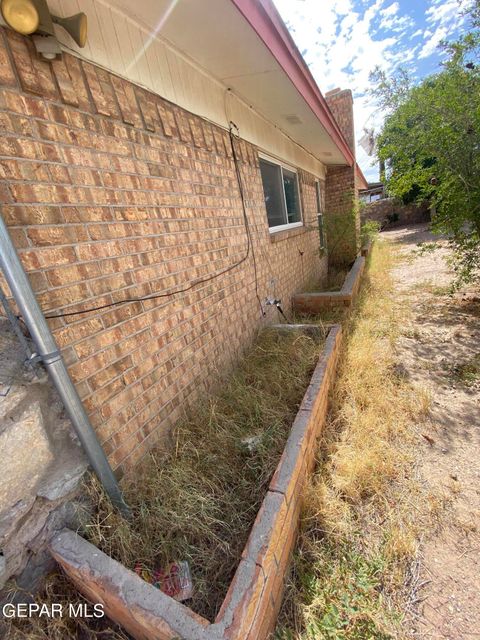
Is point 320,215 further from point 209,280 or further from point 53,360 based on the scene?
point 53,360

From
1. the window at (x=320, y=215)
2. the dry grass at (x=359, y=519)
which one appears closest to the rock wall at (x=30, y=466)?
the dry grass at (x=359, y=519)

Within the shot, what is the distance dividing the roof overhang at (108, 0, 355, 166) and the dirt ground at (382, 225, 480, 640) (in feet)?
10.0

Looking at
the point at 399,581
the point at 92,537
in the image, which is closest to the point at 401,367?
the point at 399,581

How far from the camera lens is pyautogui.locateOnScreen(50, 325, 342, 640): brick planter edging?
1.01 metres

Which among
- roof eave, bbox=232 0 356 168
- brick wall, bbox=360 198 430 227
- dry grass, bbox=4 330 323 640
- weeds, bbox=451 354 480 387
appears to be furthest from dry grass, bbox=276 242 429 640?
brick wall, bbox=360 198 430 227

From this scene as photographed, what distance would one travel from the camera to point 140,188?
6.12 feet

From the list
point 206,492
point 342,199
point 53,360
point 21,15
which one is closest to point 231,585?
point 206,492

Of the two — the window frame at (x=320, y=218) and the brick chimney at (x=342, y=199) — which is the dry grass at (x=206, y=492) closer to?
the window frame at (x=320, y=218)

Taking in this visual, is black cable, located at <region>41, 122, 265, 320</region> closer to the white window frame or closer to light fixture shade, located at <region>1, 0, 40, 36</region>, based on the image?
the white window frame

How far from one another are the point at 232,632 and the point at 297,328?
2.86 metres

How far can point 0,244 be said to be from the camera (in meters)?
1.11

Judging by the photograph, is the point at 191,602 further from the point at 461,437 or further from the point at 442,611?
the point at 461,437

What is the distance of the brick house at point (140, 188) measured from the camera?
1.32 metres

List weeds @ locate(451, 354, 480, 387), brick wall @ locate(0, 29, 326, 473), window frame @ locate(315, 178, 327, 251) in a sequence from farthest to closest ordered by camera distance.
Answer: window frame @ locate(315, 178, 327, 251) → weeds @ locate(451, 354, 480, 387) → brick wall @ locate(0, 29, 326, 473)
